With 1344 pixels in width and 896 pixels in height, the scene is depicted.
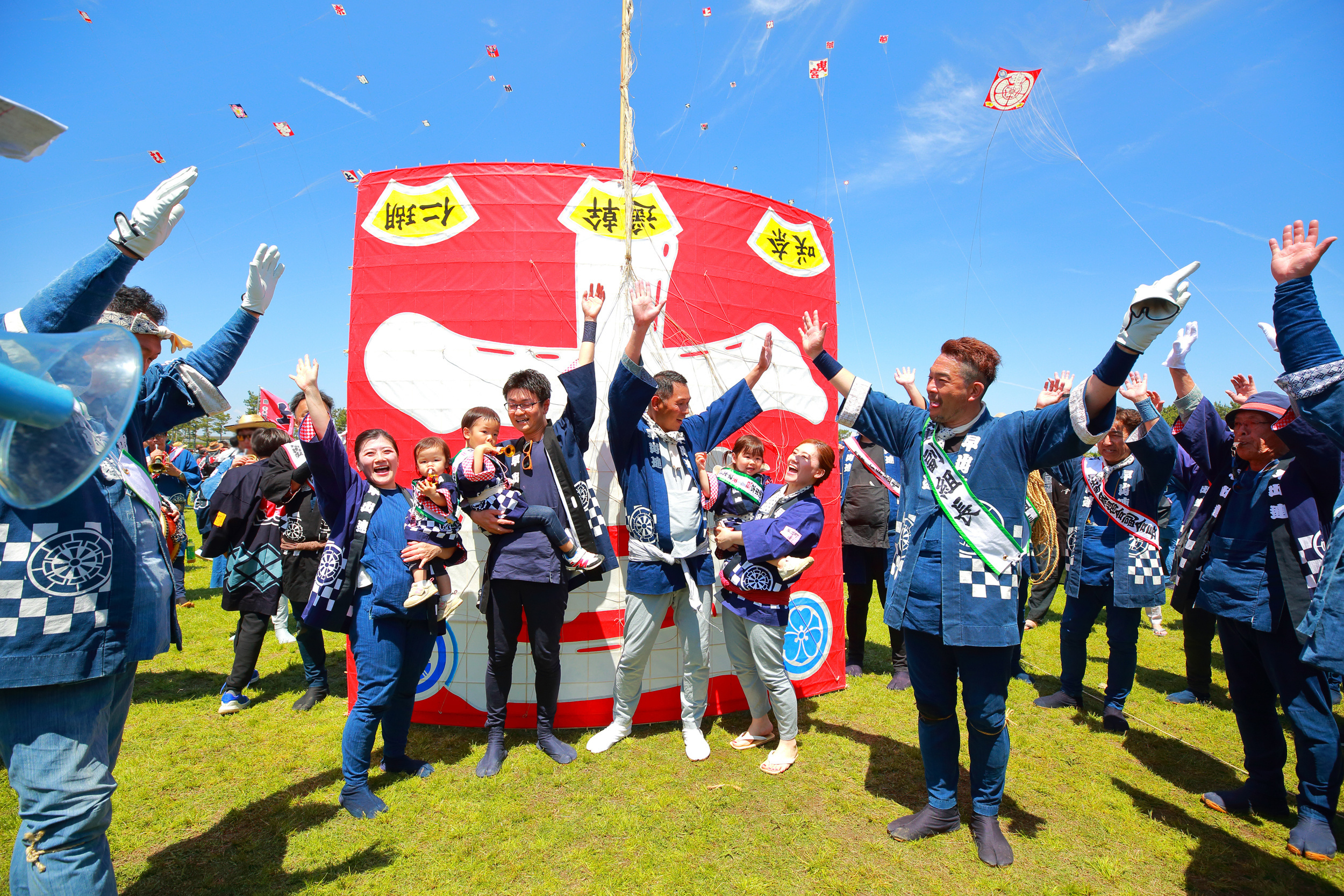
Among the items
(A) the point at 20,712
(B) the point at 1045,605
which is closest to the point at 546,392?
(A) the point at 20,712

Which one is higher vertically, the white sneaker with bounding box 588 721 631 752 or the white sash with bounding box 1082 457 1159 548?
the white sash with bounding box 1082 457 1159 548

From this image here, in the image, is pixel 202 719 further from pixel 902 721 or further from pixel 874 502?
pixel 874 502

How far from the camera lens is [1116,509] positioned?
13.1ft

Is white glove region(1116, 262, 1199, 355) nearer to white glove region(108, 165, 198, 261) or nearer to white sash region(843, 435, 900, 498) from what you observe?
white sash region(843, 435, 900, 498)

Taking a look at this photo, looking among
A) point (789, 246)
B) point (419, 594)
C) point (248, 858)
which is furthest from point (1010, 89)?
point (248, 858)

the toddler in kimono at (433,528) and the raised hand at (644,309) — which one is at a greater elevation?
the raised hand at (644,309)

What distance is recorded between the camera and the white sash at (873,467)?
476 cm

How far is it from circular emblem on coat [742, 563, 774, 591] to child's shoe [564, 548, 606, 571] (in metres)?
0.78

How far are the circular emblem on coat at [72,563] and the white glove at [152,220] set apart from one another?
83 centimetres

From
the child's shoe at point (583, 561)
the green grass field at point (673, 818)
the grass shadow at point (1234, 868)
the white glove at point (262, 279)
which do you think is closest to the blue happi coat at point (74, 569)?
the white glove at point (262, 279)

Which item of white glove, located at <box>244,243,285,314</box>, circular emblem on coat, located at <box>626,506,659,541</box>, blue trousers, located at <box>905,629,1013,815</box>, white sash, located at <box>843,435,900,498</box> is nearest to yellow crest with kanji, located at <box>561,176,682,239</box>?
circular emblem on coat, located at <box>626,506,659,541</box>

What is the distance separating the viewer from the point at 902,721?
4.00m

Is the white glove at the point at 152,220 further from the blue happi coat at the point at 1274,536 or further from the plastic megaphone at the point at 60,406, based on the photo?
the blue happi coat at the point at 1274,536

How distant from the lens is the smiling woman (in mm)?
2855
